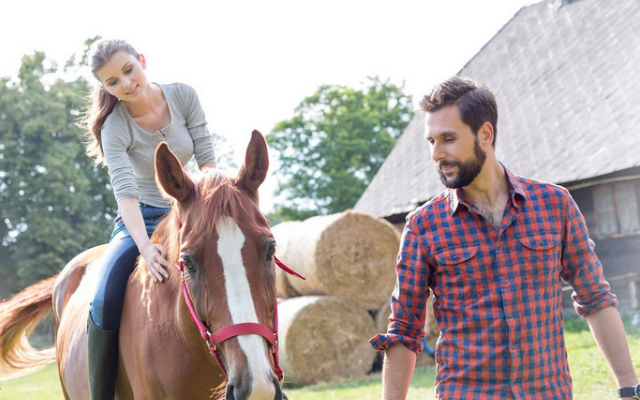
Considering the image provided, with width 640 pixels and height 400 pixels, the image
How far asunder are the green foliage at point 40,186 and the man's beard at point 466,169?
98.5ft

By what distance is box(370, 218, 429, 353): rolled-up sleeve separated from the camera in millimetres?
2520

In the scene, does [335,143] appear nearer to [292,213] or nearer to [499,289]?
[292,213]

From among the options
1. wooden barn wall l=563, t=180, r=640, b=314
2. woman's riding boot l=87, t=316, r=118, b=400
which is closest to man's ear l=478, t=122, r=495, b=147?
woman's riding boot l=87, t=316, r=118, b=400

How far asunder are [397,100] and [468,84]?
4169 cm

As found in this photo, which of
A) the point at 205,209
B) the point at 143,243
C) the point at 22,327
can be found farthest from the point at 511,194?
the point at 22,327

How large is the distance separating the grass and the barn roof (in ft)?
9.21

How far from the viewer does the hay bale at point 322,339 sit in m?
9.98

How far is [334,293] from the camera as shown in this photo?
34.2 feet

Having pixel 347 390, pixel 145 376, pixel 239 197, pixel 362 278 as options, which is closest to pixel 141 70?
pixel 239 197

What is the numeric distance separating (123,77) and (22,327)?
2.80m

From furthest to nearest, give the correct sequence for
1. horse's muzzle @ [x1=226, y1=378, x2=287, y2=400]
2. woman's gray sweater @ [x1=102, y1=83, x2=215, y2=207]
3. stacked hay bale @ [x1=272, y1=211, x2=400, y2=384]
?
stacked hay bale @ [x1=272, y1=211, x2=400, y2=384] < woman's gray sweater @ [x1=102, y1=83, x2=215, y2=207] < horse's muzzle @ [x1=226, y1=378, x2=287, y2=400]

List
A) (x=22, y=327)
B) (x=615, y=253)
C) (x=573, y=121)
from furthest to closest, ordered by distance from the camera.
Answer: (x=573, y=121)
(x=615, y=253)
(x=22, y=327)

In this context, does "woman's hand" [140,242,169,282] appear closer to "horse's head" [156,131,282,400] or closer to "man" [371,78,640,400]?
"horse's head" [156,131,282,400]

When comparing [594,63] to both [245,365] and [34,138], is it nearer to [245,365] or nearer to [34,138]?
[245,365]
